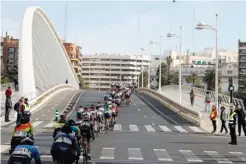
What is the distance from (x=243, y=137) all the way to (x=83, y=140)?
1571 centimetres

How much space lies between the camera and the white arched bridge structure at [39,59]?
58.2 m

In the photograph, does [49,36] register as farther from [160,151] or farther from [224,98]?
[160,151]

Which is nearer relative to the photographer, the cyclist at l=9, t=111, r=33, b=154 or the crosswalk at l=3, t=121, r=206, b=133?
the cyclist at l=9, t=111, r=33, b=154

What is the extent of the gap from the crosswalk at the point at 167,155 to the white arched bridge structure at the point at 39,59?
3086cm

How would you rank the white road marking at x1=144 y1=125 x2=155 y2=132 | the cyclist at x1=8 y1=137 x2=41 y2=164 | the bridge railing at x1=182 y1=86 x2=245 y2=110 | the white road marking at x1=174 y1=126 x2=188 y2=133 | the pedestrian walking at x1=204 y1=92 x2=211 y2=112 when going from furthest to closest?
the bridge railing at x1=182 y1=86 x2=245 y2=110, the pedestrian walking at x1=204 y1=92 x2=211 y2=112, the white road marking at x1=144 y1=125 x2=155 y2=132, the white road marking at x1=174 y1=126 x2=188 y2=133, the cyclist at x1=8 y1=137 x2=41 y2=164

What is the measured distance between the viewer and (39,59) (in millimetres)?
82250

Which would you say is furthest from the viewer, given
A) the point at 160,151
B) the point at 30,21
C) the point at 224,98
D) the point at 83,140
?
the point at 30,21

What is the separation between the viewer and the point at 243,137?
29.9 meters

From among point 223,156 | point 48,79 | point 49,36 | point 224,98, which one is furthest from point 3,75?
point 223,156

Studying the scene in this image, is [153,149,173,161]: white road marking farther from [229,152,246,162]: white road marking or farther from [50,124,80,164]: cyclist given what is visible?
[50,124,80,164]: cyclist

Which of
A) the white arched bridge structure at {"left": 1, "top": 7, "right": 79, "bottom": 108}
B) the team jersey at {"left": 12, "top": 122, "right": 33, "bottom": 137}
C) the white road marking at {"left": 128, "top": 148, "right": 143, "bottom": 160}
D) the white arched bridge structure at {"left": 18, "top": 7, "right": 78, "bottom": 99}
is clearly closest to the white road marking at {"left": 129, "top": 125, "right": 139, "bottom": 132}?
the white road marking at {"left": 128, "top": 148, "right": 143, "bottom": 160}

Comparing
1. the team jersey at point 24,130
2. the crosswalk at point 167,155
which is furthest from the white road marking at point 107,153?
the team jersey at point 24,130

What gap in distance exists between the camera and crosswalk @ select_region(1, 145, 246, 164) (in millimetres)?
18234

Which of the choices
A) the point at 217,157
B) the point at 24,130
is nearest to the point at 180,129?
the point at 217,157
